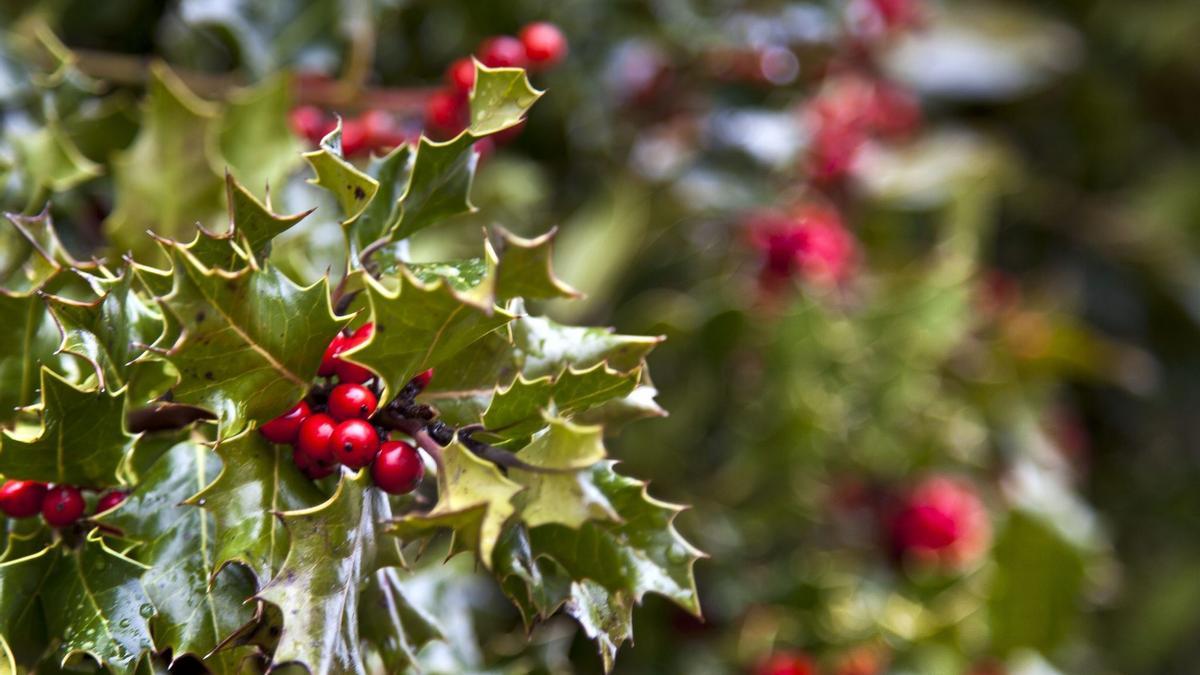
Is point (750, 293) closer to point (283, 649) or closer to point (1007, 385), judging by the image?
point (1007, 385)

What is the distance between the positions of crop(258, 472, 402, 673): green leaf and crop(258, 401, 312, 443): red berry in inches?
1.9

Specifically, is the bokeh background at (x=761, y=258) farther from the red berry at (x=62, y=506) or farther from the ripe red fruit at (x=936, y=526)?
the red berry at (x=62, y=506)

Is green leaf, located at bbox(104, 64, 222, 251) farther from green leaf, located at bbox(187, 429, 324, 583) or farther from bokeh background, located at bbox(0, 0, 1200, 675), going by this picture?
green leaf, located at bbox(187, 429, 324, 583)

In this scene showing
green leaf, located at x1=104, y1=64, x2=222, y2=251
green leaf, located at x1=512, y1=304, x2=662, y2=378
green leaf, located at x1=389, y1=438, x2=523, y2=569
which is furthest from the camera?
green leaf, located at x1=104, y1=64, x2=222, y2=251

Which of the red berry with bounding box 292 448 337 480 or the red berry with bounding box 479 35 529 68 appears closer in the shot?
the red berry with bounding box 292 448 337 480

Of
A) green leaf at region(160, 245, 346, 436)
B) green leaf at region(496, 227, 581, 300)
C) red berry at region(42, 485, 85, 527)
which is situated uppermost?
green leaf at region(496, 227, 581, 300)

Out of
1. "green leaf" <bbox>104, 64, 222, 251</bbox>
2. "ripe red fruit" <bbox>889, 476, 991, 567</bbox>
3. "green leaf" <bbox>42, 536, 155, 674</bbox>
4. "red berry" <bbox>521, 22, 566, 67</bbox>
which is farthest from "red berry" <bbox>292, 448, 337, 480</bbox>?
"ripe red fruit" <bbox>889, 476, 991, 567</bbox>

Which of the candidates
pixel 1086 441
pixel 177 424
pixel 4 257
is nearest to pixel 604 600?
pixel 177 424

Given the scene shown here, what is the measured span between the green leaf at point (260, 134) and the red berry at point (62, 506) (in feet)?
1.04

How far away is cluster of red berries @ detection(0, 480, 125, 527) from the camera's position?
59 centimetres

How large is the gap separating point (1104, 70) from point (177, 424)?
168 cm

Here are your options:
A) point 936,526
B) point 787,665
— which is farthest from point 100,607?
point 936,526

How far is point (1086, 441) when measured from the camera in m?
1.80

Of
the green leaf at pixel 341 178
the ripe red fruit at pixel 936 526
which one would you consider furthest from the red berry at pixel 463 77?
the ripe red fruit at pixel 936 526
